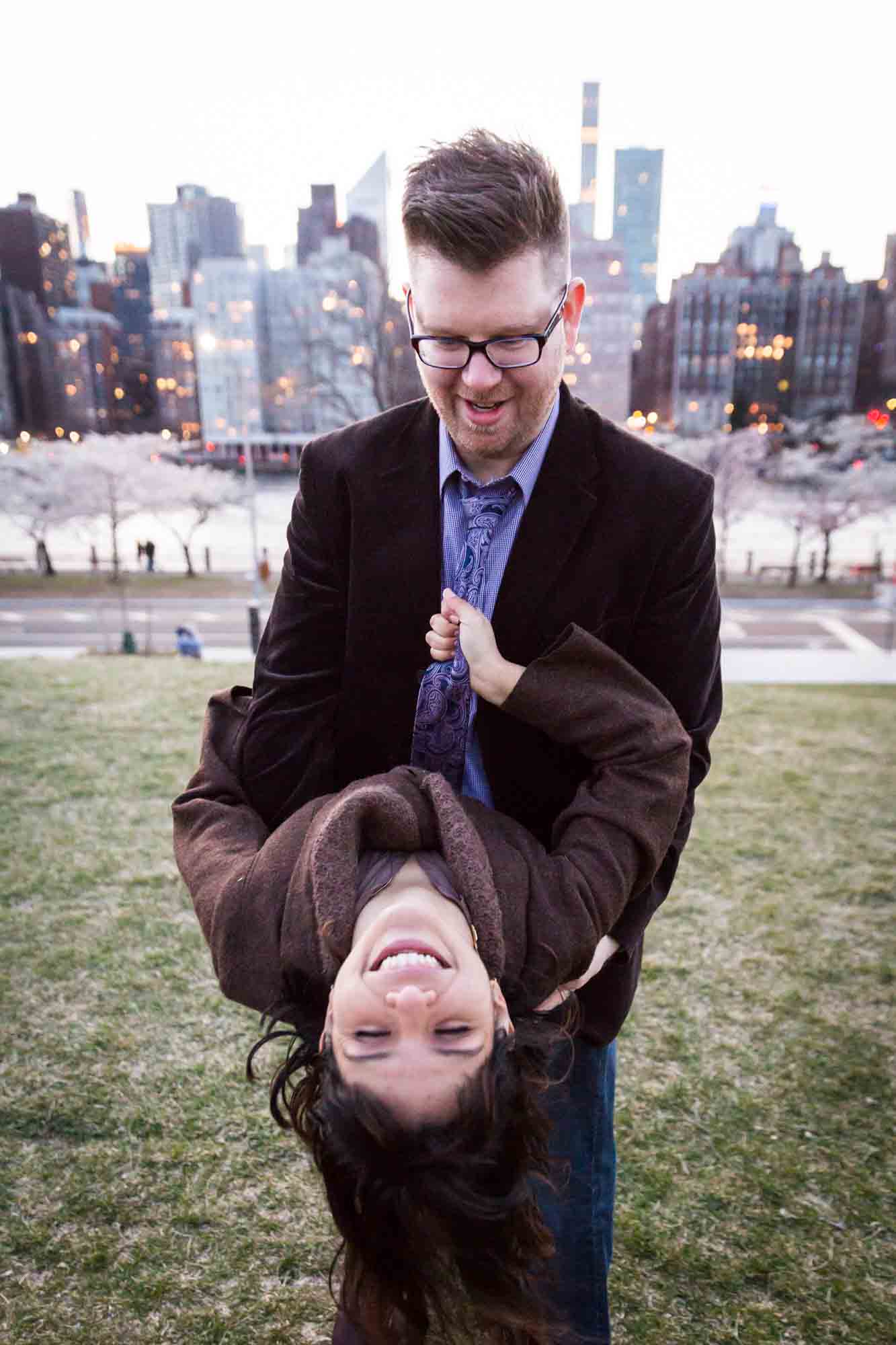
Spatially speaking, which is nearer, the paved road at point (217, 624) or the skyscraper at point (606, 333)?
the paved road at point (217, 624)

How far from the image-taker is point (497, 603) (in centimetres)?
187

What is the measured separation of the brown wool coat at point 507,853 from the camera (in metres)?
1.60

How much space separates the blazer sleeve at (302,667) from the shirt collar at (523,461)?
10.3 inches

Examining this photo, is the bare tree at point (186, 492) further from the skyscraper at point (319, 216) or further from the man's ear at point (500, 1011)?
the man's ear at point (500, 1011)

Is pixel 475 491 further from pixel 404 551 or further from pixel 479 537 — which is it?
pixel 404 551

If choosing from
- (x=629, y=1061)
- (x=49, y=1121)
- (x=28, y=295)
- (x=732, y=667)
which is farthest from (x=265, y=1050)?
(x=28, y=295)

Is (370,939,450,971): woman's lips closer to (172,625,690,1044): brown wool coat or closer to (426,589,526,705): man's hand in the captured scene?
(172,625,690,1044): brown wool coat

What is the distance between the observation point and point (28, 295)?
72.3 metres

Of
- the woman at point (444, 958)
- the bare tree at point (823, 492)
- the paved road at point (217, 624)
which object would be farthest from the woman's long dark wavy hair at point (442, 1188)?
the bare tree at point (823, 492)

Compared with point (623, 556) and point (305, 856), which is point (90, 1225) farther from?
point (623, 556)

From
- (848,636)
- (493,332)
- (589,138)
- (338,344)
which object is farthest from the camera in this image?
(589,138)

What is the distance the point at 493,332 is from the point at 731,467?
34786 mm

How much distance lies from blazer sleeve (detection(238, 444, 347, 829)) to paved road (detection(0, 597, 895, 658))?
1949 cm

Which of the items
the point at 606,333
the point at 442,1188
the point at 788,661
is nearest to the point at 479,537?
the point at 442,1188
